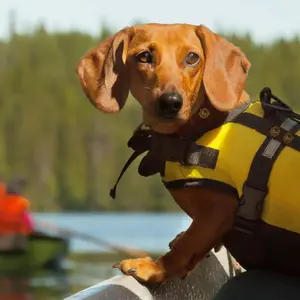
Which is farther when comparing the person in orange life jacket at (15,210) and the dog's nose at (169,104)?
the person in orange life jacket at (15,210)

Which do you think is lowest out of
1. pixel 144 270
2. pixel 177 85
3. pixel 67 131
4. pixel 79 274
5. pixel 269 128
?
pixel 67 131

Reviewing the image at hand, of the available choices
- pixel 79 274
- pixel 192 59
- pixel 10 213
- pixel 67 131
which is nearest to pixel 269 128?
pixel 192 59

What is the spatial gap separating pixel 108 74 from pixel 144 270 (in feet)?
1.58

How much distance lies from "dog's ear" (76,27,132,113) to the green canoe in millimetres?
11071

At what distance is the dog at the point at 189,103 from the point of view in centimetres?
197

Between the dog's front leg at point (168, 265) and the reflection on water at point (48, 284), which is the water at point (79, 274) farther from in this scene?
the dog's front leg at point (168, 265)

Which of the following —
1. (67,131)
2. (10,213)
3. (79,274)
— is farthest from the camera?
(67,131)

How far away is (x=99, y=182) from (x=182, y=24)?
32247mm

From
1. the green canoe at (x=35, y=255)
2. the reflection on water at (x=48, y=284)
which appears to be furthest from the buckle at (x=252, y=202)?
the green canoe at (x=35, y=255)

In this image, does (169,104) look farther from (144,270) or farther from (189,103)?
(144,270)

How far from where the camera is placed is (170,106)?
194 cm

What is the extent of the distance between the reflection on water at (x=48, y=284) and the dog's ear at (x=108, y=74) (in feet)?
32.5

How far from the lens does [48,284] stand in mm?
13219

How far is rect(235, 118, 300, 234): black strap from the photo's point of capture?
194 centimetres
